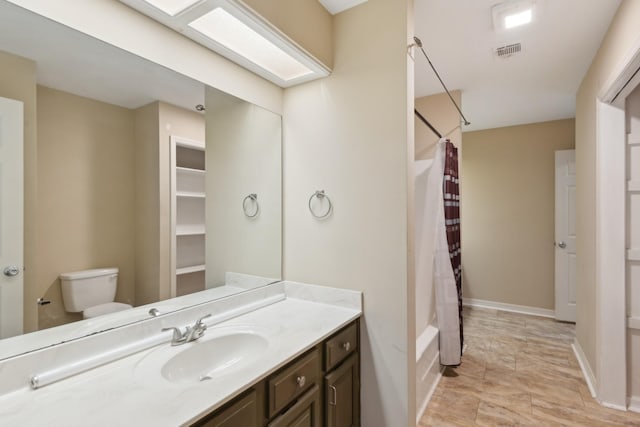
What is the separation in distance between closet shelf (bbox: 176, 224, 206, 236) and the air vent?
239cm

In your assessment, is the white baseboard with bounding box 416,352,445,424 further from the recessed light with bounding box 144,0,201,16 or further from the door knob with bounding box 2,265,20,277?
the recessed light with bounding box 144,0,201,16

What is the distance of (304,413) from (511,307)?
3.99m

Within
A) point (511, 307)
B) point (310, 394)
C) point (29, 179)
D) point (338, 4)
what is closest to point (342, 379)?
point (310, 394)

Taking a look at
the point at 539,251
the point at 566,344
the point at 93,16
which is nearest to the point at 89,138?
the point at 93,16

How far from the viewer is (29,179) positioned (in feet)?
3.26

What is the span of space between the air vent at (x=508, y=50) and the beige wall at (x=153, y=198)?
7.36ft

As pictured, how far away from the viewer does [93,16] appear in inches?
43.3

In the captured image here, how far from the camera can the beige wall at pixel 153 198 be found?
4.21 ft

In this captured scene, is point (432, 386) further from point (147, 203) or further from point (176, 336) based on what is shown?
point (147, 203)

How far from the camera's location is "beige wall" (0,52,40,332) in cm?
97

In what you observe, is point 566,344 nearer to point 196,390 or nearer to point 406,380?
point 406,380

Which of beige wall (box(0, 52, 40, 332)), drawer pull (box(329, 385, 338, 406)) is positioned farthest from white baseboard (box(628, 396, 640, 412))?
beige wall (box(0, 52, 40, 332))

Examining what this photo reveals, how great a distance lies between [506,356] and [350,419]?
6.65 feet

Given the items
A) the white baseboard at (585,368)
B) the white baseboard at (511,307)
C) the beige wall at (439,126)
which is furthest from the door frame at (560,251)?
the beige wall at (439,126)
